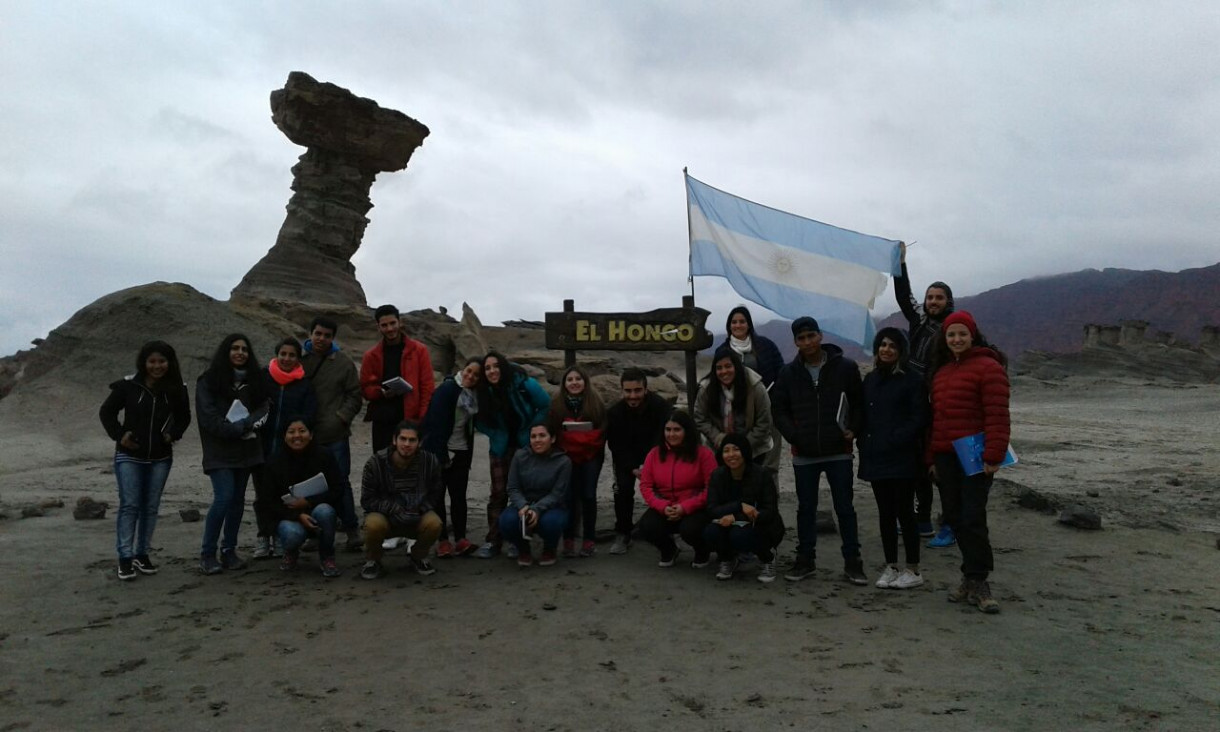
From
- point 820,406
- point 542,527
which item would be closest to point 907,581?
point 820,406

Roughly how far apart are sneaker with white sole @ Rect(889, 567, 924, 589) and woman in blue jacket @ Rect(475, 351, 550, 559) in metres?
2.76

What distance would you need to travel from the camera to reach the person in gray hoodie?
230 inches

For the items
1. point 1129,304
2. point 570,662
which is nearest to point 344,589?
point 570,662

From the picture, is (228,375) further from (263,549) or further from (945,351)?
(945,351)

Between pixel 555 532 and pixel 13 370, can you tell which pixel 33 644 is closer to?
pixel 555 532

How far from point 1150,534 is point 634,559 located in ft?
14.4

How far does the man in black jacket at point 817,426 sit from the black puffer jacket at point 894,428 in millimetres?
143

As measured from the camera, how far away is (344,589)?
5.34 metres

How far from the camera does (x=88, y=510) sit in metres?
7.36

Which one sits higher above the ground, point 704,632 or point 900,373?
point 900,373

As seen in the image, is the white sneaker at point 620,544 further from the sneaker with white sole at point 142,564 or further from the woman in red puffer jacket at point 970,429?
the sneaker with white sole at point 142,564

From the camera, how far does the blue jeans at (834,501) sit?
5.37 meters

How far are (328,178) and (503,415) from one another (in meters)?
20.1

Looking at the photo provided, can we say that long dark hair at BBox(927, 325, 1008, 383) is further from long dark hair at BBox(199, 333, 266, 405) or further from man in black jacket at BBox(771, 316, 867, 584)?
long dark hair at BBox(199, 333, 266, 405)
